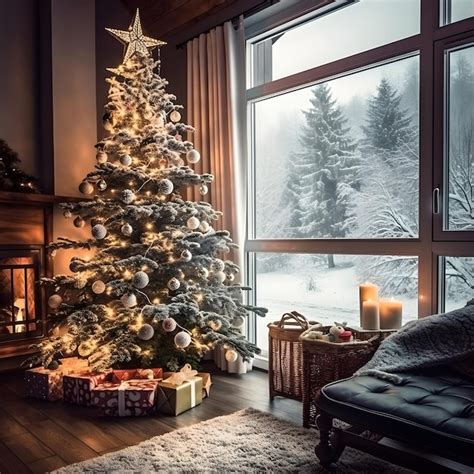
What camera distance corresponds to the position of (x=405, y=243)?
277 cm

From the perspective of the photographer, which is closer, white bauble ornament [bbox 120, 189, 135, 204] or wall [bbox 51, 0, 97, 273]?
white bauble ornament [bbox 120, 189, 135, 204]

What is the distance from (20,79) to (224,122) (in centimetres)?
181

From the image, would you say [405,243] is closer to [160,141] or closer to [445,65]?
[445,65]

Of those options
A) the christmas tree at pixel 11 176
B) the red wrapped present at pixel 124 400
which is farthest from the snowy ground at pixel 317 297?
the christmas tree at pixel 11 176

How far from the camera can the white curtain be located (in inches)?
139

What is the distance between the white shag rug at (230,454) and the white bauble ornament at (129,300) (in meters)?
0.77

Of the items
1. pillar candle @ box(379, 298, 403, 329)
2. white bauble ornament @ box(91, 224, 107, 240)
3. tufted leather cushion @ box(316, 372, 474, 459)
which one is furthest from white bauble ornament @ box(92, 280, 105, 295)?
pillar candle @ box(379, 298, 403, 329)

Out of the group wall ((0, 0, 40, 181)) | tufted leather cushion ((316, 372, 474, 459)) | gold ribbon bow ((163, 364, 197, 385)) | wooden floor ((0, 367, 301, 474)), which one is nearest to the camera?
tufted leather cushion ((316, 372, 474, 459))

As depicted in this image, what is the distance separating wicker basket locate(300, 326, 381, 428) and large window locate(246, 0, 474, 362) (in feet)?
1.69

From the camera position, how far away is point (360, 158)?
10.2 ft

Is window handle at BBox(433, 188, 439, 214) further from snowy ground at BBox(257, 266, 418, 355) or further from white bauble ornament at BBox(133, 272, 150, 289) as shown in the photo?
white bauble ornament at BBox(133, 272, 150, 289)

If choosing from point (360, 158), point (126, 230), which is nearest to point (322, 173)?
point (360, 158)

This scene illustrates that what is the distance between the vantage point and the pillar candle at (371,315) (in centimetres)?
254

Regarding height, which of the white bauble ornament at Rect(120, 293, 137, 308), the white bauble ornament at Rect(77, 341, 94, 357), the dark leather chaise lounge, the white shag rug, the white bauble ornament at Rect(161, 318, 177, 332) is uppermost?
the white bauble ornament at Rect(120, 293, 137, 308)
